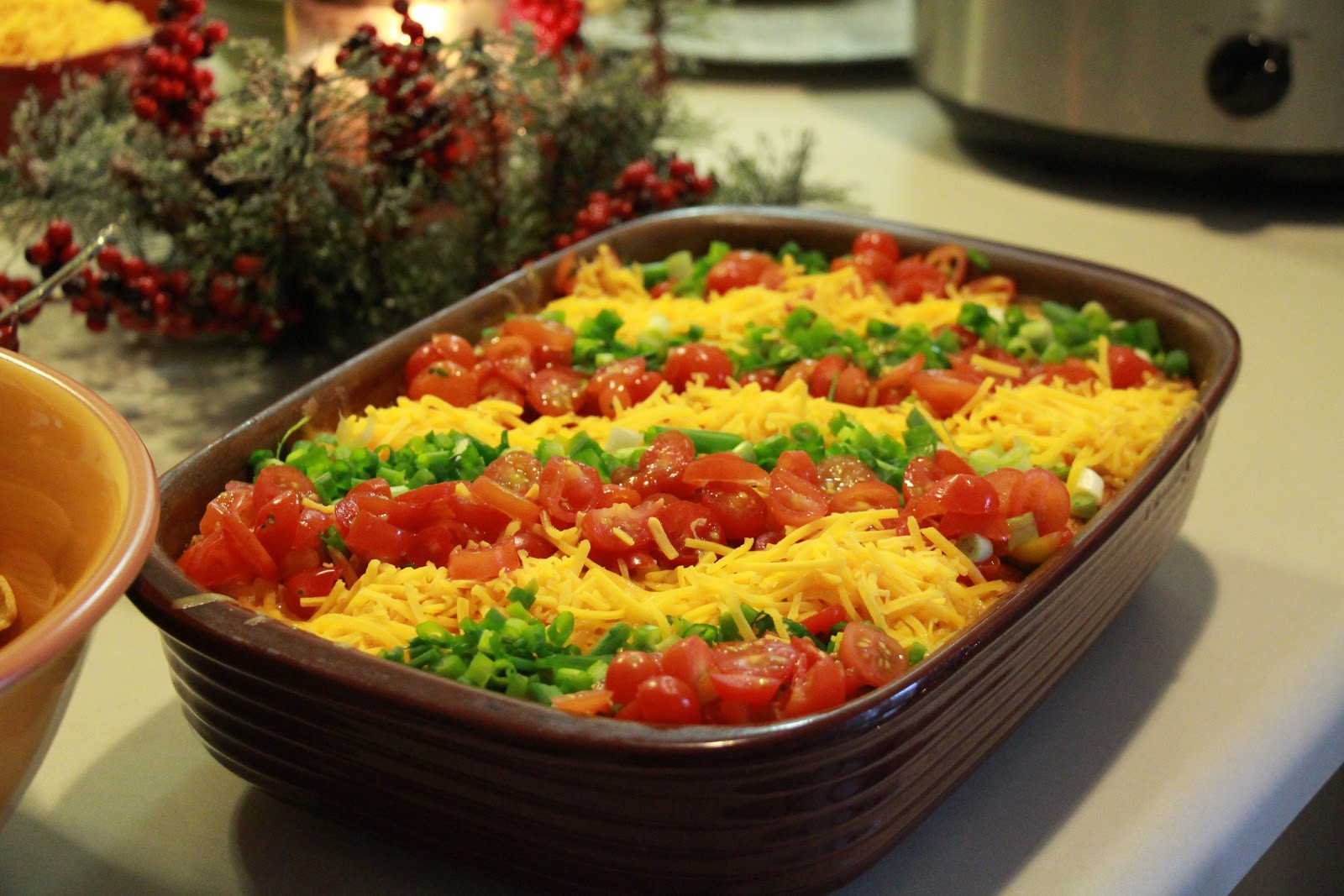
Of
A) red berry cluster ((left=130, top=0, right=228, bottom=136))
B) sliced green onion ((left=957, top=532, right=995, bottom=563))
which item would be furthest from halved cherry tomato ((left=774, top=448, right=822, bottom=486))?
red berry cluster ((left=130, top=0, right=228, bottom=136))

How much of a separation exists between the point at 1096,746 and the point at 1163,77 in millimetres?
1044

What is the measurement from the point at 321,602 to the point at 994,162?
1526 mm

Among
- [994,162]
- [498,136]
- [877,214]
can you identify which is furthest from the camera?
[994,162]

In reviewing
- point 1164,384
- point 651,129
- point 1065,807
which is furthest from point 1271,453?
point 651,129

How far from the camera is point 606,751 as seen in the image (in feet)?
1.88

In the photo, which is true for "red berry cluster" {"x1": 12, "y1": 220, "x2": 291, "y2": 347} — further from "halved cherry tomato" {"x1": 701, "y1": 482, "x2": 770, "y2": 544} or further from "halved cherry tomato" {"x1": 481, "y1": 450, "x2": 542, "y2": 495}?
"halved cherry tomato" {"x1": 701, "y1": 482, "x2": 770, "y2": 544}

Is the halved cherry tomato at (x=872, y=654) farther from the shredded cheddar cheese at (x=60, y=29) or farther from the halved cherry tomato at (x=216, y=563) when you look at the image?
the shredded cheddar cheese at (x=60, y=29)

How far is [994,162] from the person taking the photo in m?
2.02

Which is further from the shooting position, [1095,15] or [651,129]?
[1095,15]

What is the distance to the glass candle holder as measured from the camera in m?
1.46

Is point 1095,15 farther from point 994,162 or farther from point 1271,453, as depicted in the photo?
point 1271,453

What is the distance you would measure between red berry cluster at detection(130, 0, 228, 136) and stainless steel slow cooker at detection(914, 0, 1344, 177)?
40.2 inches

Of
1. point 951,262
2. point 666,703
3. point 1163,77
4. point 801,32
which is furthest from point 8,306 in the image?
point 801,32

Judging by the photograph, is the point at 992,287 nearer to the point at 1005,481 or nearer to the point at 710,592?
the point at 1005,481
